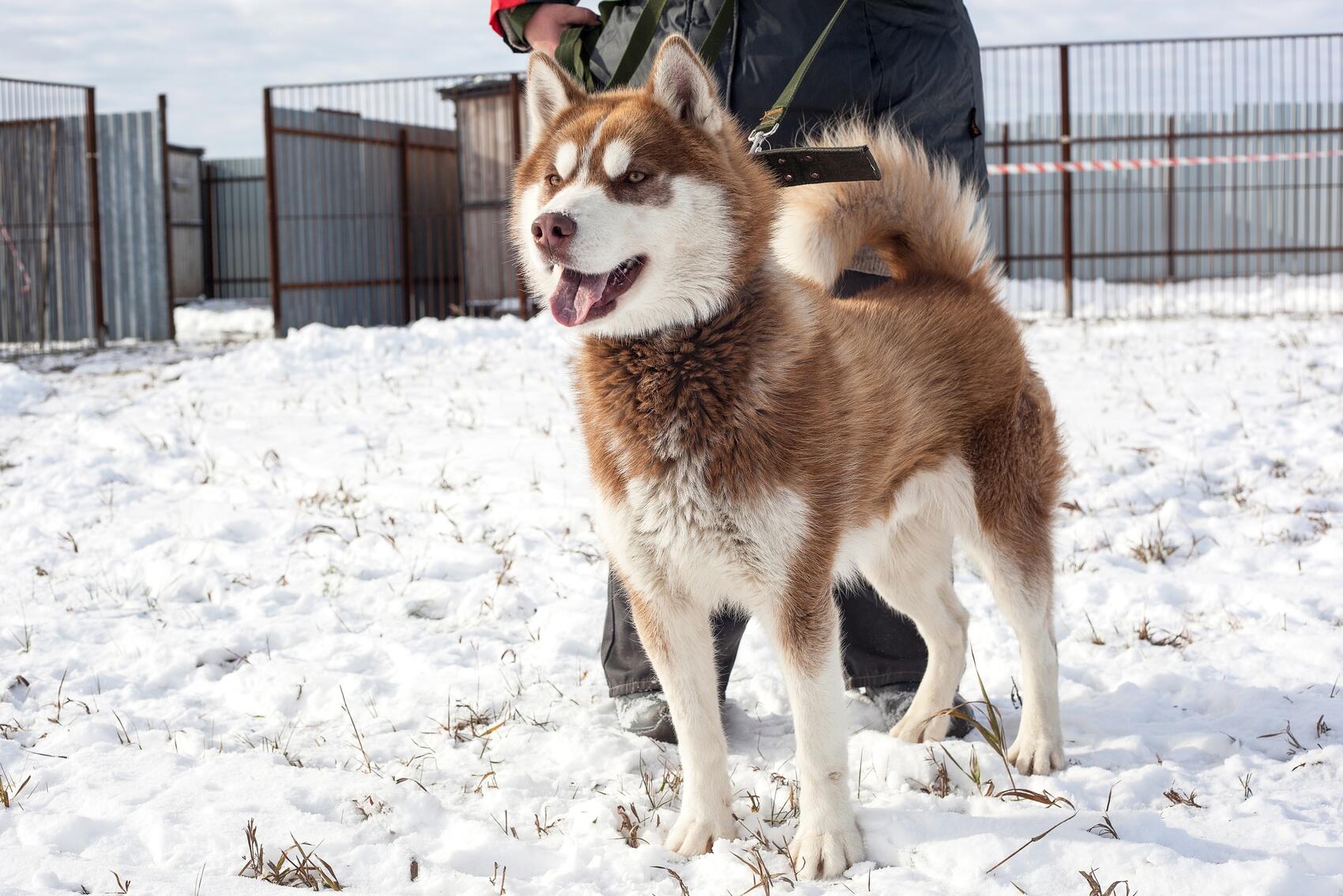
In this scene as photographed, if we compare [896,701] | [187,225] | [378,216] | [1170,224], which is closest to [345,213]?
[378,216]

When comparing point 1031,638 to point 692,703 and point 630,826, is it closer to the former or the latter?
point 692,703

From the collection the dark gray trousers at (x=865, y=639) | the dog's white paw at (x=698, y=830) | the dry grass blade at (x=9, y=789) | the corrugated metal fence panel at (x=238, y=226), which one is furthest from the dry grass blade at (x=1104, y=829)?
the corrugated metal fence panel at (x=238, y=226)

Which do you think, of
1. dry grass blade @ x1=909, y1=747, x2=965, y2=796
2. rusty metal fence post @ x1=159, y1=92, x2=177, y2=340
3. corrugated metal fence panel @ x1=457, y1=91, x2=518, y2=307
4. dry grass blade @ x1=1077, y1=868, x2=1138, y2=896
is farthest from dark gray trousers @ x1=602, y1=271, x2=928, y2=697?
rusty metal fence post @ x1=159, y1=92, x2=177, y2=340

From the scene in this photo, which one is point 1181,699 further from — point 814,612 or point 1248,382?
point 1248,382

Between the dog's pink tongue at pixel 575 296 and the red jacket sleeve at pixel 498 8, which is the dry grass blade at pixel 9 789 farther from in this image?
the red jacket sleeve at pixel 498 8

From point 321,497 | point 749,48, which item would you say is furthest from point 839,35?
point 321,497

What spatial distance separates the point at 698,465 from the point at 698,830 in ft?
2.49

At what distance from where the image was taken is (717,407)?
2098 mm

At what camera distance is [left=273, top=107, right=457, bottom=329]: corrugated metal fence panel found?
12.5 metres

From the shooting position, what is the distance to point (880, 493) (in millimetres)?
2422

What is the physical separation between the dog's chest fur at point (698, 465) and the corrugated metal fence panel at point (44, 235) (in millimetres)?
11526

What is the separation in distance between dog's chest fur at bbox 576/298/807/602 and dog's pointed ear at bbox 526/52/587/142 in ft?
1.96

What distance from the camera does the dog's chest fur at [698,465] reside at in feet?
6.81

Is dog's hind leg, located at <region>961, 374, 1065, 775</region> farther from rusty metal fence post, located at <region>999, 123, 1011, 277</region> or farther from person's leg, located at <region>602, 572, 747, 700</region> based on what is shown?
rusty metal fence post, located at <region>999, 123, 1011, 277</region>
